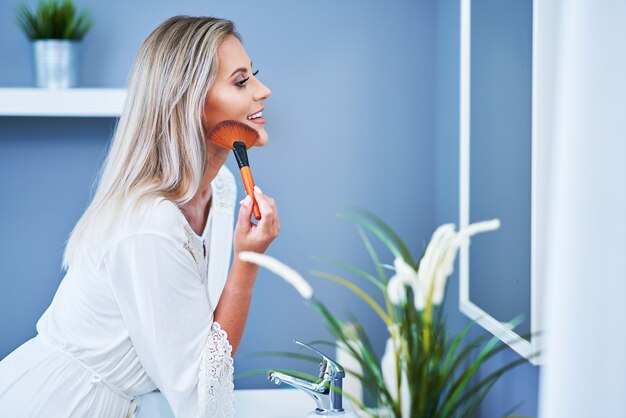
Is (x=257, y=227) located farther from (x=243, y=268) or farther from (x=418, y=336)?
(x=418, y=336)

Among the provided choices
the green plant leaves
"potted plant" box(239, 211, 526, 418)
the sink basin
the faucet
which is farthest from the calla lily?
the green plant leaves

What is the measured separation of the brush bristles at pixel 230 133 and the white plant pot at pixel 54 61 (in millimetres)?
627

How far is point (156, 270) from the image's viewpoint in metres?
1.15

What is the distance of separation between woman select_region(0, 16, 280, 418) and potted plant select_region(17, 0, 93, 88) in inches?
20.7

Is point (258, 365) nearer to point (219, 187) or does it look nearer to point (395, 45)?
point (219, 187)

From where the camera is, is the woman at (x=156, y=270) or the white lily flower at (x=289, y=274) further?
the woman at (x=156, y=270)

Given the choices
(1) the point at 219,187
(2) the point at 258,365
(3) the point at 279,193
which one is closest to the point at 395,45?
(3) the point at 279,193

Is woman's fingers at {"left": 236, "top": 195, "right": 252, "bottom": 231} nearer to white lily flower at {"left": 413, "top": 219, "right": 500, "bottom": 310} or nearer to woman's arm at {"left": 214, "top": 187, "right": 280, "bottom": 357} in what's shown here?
woman's arm at {"left": 214, "top": 187, "right": 280, "bottom": 357}

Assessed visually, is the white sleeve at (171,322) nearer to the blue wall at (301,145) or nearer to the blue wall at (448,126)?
the blue wall at (448,126)

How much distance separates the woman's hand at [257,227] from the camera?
1224 mm

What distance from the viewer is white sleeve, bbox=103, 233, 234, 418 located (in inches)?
45.1

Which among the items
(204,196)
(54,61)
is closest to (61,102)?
(54,61)

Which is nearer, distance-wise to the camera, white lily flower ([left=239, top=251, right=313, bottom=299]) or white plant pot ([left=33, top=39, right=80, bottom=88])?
white lily flower ([left=239, top=251, right=313, bottom=299])

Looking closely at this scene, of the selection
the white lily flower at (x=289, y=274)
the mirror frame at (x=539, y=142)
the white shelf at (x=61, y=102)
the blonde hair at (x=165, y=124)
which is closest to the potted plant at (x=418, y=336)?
the white lily flower at (x=289, y=274)
